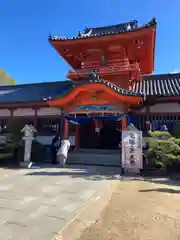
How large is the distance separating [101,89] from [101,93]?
12.6 inches

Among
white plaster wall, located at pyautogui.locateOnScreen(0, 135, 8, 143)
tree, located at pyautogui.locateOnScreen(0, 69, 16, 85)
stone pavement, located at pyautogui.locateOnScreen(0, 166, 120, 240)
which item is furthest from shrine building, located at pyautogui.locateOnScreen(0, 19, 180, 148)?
tree, located at pyautogui.locateOnScreen(0, 69, 16, 85)

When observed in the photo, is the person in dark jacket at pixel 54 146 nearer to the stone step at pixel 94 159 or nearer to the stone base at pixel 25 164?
the stone step at pixel 94 159

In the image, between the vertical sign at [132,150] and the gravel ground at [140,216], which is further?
the vertical sign at [132,150]

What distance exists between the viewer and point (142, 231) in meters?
3.56

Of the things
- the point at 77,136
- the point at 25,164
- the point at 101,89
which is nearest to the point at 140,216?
the point at 25,164

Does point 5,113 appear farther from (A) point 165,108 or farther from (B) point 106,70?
(A) point 165,108

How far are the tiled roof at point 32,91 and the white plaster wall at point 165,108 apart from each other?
602cm

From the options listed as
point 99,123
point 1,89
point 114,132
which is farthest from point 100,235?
point 1,89

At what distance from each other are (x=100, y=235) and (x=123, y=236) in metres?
0.37

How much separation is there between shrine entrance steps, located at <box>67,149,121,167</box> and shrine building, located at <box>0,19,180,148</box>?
1234 mm

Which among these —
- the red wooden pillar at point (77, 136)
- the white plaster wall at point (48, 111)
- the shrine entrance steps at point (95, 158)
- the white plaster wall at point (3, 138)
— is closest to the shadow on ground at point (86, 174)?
the shrine entrance steps at point (95, 158)

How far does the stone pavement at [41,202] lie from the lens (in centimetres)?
354

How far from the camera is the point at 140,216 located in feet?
13.8

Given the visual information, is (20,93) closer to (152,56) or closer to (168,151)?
(152,56)
